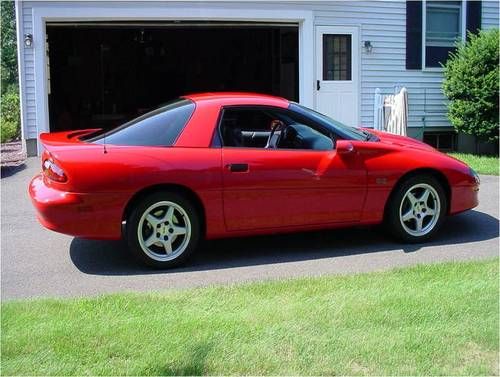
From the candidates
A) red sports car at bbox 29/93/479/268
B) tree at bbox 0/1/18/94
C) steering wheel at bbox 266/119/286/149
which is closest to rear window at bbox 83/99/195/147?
red sports car at bbox 29/93/479/268

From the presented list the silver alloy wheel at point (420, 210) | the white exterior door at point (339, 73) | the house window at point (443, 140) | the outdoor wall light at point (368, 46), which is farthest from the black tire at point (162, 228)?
the house window at point (443, 140)

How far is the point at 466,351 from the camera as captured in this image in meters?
3.59

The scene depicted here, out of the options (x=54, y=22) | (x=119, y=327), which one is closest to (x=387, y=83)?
(x=54, y=22)

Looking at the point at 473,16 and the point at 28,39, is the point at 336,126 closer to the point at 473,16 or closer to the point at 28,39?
the point at 28,39

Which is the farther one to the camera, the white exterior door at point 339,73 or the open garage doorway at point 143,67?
the open garage doorway at point 143,67

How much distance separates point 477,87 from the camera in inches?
493

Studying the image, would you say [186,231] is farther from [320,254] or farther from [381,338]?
[381,338]

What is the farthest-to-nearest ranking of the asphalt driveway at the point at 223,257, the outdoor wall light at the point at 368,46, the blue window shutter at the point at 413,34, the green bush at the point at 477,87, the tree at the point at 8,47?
1. the tree at the point at 8,47
2. the blue window shutter at the point at 413,34
3. the outdoor wall light at the point at 368,46
4. the green bush at the point at 477,87
5. the asphalt driveway at the point at 223,257

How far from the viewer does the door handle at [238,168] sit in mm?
5543

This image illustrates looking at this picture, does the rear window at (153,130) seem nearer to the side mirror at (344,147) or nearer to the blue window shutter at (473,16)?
the side mirror at (344,147)

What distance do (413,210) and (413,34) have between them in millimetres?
8709

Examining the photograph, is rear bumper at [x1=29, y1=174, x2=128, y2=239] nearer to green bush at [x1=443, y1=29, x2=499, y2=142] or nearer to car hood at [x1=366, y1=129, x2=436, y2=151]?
car hood at [x1=366, y1=129, x2=436, y2=151]

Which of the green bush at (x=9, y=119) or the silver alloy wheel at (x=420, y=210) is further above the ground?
the green bush at (x=9, y=119)

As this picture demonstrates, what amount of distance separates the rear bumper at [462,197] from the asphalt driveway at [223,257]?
329 millimetres
